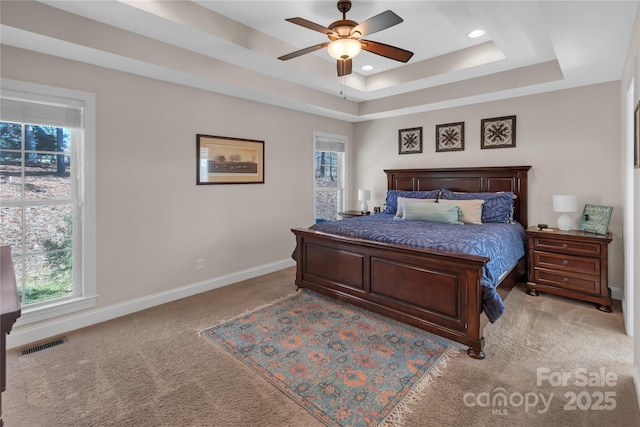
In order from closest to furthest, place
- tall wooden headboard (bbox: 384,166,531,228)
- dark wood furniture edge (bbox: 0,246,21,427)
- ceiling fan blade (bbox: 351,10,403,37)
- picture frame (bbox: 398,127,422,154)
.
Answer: dark wood furniture edge (bbox: 0,246,21,427) → ceiling fan blade (bbox: 351,10,403,37) → tall wooden headboard (bbox: 384,166,531,228) → picture frame (bbox: 398,127,422,154)

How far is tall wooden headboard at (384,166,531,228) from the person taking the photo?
13.6 ft

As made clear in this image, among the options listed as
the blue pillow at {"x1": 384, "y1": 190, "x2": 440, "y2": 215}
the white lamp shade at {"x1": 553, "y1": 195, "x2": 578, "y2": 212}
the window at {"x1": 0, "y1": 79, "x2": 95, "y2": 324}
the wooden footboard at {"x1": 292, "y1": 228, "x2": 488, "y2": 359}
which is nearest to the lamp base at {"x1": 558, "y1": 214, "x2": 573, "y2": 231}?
the white lamp shade at {"x1": 553, "y1": 195, "x2": 578, "y2": 212}

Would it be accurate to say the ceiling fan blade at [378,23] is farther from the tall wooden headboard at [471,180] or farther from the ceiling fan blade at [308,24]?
the tall wooden headboard at [471,180]

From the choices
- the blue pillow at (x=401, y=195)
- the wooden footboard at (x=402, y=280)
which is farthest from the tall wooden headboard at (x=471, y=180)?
the wooden footboard at (x=402, y=280)

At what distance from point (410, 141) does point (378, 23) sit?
310 centimetres

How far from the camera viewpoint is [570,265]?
3.43 metres

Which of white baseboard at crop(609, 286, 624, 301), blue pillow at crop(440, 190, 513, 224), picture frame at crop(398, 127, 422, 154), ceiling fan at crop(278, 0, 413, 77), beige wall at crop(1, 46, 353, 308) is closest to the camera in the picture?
ceiling fan at crop(278, 0, 413, 77)

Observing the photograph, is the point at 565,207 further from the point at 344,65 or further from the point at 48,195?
the point at 48,195

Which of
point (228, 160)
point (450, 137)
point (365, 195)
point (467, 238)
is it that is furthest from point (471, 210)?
point (228, 160)

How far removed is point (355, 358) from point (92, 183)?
9.10ft

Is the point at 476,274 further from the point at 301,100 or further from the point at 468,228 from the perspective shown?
the point at 301,100

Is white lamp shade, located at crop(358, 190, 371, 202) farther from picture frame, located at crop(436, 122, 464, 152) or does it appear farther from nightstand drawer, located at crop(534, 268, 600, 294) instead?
nightstand drawer, located at crop(534, 268, 600, 294)

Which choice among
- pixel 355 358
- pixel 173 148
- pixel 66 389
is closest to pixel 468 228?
pixel 355 358

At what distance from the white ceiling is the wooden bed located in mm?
1258
